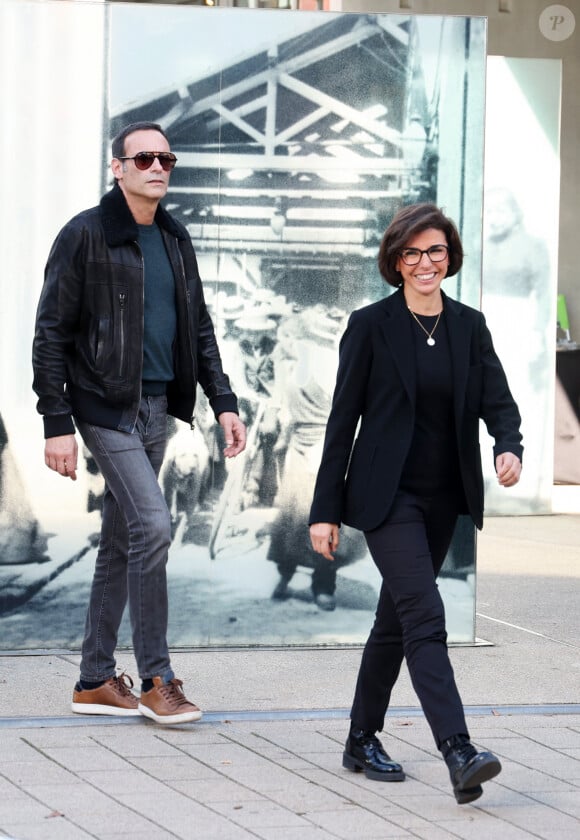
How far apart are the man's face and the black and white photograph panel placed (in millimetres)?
1066

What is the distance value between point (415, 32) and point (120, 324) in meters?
2.15

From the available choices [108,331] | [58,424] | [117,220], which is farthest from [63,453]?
[117,220]

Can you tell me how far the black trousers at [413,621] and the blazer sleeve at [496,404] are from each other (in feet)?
0.81

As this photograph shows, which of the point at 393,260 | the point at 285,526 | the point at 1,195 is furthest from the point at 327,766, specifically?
the point at 1,195

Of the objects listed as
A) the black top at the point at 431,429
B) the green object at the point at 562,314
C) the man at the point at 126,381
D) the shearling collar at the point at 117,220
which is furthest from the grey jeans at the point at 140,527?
the green object at the point at 562,314

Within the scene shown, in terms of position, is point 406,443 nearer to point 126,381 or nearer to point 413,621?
point 413,621

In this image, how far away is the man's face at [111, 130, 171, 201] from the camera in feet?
18.8

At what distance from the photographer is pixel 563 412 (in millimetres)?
14664

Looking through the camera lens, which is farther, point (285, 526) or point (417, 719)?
point (285, 526)

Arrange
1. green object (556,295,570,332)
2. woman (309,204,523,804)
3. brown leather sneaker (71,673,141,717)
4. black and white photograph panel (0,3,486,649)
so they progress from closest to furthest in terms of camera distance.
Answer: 1. woman (309,204,523,804)
2. brown leather sneaker (71,673,141,717)
3. black and white photograph panel (0,3,486,649)
4. green object (556,295,570,332)

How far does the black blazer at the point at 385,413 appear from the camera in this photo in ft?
16.2

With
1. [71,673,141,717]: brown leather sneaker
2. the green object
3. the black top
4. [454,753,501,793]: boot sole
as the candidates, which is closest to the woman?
the black top

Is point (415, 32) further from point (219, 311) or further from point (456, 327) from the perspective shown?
point (456, 327)

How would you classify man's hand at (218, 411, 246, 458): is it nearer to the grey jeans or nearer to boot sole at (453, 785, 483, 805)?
the grey jeans
